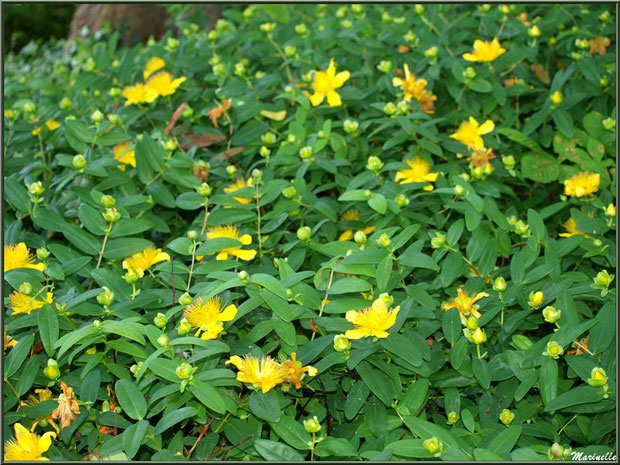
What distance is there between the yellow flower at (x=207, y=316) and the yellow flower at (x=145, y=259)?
264 mm

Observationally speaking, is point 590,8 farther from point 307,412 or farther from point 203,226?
point 307,412

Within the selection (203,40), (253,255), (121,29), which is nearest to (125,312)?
(253,255)

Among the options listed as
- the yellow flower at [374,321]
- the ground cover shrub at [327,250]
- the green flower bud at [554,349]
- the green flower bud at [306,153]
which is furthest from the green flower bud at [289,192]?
the green flower bud at [554,349]

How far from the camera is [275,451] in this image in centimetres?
108

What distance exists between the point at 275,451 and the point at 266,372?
0.41 feet

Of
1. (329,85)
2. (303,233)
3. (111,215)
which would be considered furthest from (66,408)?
(329,85)

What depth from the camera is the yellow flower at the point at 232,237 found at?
4.69 ft

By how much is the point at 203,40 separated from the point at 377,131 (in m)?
0.91

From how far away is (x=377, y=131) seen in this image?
1731mm

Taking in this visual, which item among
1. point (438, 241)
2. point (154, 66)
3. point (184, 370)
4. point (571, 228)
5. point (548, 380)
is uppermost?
point (154, 66)

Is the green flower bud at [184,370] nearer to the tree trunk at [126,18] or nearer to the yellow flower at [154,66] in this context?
the yellow flower at [154,66]

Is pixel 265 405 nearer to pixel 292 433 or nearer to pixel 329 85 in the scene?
pixel 292 433

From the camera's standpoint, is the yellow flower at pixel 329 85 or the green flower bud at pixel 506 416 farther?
the yellow flower at pixel 329 85

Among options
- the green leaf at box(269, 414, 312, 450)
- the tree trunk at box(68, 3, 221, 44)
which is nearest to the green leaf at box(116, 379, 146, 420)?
the green leaf at box(269, 414, 312, 450)
